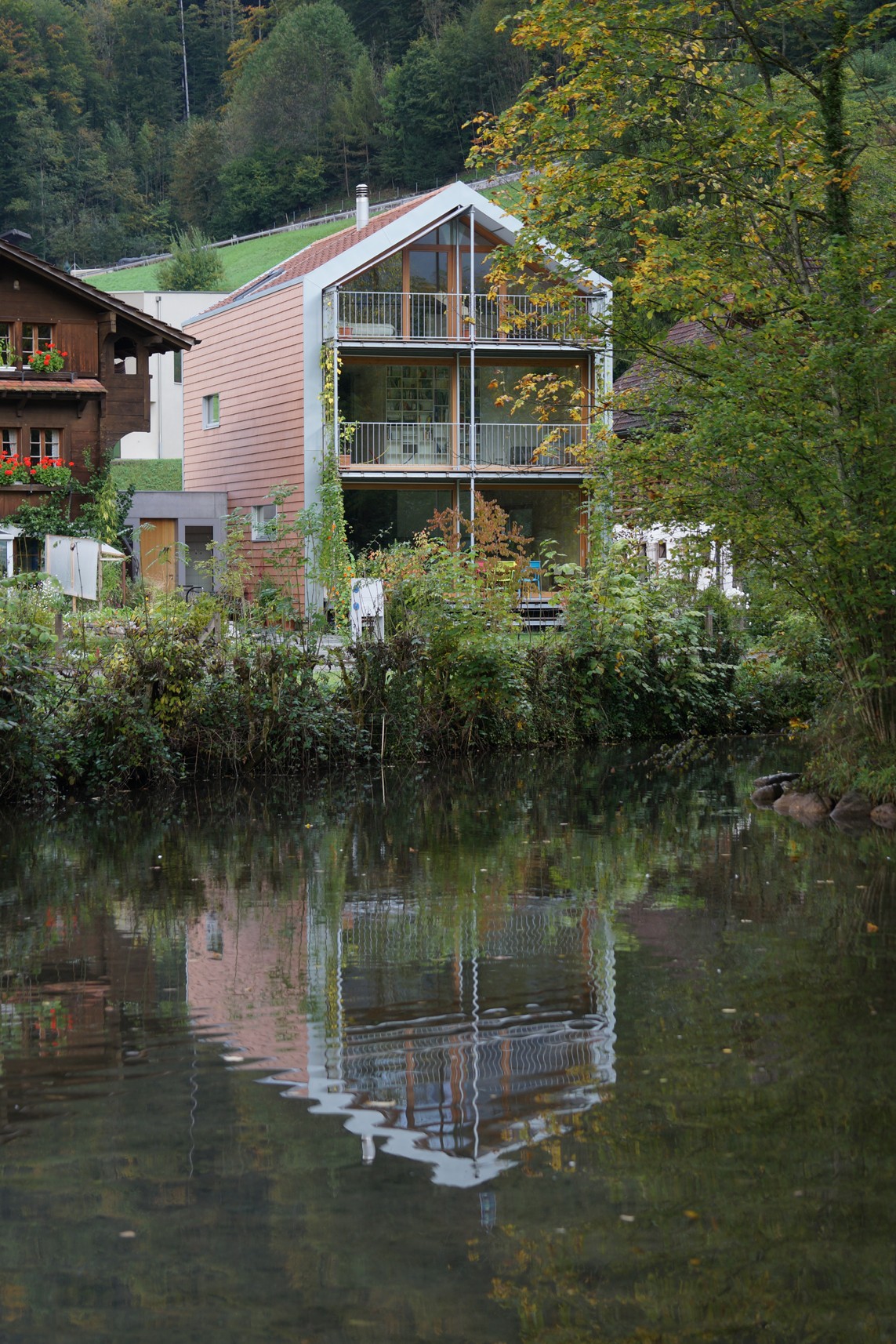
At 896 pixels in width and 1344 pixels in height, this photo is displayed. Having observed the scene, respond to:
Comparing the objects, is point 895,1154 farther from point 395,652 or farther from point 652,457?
point 395,652

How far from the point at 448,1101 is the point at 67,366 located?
28.3 metres

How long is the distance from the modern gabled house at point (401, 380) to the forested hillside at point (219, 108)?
4611 centimetres

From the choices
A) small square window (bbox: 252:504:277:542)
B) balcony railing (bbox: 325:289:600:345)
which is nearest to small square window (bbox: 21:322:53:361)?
small square window (bbox: 252:504:277:542)

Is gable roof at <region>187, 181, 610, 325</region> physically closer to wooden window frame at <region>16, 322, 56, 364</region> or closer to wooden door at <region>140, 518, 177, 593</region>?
wooden window frame at <region>16, 322, 56, 364</region>

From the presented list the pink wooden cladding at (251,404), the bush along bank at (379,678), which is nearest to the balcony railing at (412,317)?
the pink wooden cladding at (251,404)

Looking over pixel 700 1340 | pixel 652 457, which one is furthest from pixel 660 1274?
pixel 652 457

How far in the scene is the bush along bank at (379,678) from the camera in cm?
1392

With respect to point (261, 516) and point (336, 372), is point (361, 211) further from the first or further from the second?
point (261, 516)

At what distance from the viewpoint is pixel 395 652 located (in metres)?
16.2

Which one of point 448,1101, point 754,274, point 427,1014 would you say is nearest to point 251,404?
point 754,274

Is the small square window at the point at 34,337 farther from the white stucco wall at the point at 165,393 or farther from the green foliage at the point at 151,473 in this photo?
the white stucco wall at the point at 165,393

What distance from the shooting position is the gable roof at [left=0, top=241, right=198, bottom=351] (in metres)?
30.6

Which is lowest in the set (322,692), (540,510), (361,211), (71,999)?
(71,999)

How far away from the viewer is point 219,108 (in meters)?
89.9
